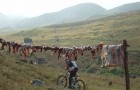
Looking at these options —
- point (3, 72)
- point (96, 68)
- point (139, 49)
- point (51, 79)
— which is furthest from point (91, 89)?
point (139, 49)

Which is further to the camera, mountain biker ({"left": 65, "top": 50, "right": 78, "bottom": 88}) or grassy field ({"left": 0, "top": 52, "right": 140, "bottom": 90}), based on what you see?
mountain biker ({"left": 65, "top": 50, "right": 78, "bottom": 88})

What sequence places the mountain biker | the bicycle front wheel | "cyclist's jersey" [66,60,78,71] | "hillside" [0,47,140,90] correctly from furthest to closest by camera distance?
"hillside" [0,47,140,90], the bicycle front wheel, "cyclist's jersey" [66,60,78,71], the mountain biker

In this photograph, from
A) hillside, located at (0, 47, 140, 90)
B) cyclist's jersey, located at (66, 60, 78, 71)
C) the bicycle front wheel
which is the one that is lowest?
hillside, located at (0, 47, 140, 90)

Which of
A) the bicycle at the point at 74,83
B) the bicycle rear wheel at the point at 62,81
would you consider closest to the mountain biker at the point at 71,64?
the bicycle at the point at 74,83

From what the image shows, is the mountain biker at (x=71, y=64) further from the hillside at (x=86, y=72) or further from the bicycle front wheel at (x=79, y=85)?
the hillside at (x=86, y=72)

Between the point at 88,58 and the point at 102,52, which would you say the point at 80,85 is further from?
the point at 88,58

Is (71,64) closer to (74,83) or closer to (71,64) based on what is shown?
(71,64)

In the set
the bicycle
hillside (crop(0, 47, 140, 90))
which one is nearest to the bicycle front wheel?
the bicycle

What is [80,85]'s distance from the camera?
24125 mm

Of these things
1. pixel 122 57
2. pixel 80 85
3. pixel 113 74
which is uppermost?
pixel 122 57

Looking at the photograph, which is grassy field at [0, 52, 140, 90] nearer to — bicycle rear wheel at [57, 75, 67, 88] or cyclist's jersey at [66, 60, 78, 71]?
bicycle rear wheel at [57, 75, 67, 88]

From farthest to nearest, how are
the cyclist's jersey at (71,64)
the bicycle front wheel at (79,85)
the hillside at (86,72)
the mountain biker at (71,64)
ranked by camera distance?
the hillside at (86,72) < the bicycle front wheel at (79,85) < the cyclist's jersey at (71,64) < the mountain biker at (71,64)

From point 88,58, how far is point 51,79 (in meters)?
50.6

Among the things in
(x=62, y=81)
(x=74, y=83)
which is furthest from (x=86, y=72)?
(x=74, y=83)
